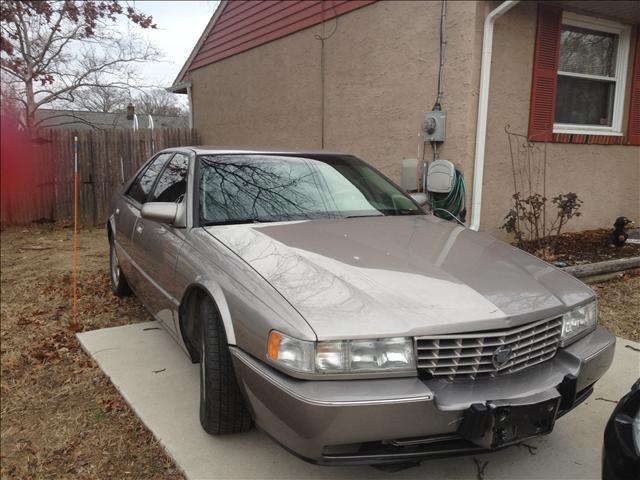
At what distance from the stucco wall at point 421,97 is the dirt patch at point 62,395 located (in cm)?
405

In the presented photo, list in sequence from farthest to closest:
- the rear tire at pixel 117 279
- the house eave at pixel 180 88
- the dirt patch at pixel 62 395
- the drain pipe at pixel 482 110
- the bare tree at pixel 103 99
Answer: the house eave at pixel 180 88 → the bare tree at pixel 103 99 → the drain pipe at pixel 482 110 → the rear tire at pixel 117 279 → the dirt patch at pixel 62 395

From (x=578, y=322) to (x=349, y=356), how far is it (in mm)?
1217

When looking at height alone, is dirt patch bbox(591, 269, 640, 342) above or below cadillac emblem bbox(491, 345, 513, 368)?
below

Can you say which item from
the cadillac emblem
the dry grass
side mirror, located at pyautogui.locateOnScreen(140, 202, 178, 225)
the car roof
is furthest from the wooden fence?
the cadillac emblem

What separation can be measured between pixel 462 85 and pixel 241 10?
21.4ft

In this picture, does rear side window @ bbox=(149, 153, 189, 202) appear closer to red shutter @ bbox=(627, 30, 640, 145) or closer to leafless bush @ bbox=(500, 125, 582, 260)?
leafless bush @ bbox=(500, 125, 582, 260)

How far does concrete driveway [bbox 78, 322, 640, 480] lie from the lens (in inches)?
92.4

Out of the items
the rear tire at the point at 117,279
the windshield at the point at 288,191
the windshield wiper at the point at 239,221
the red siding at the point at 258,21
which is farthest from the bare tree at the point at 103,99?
the windshield wiper at the point at 239,221

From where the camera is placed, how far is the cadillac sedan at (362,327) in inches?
74.4

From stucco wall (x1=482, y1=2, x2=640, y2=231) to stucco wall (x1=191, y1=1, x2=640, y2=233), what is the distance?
0.01 metres

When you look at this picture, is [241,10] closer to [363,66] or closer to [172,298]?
[363,66]

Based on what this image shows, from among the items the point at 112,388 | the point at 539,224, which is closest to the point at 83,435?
the point at 112,388

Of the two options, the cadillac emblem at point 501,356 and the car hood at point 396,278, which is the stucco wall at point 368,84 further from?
the cadillac emblem at point 501,356

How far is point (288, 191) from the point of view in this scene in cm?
331
